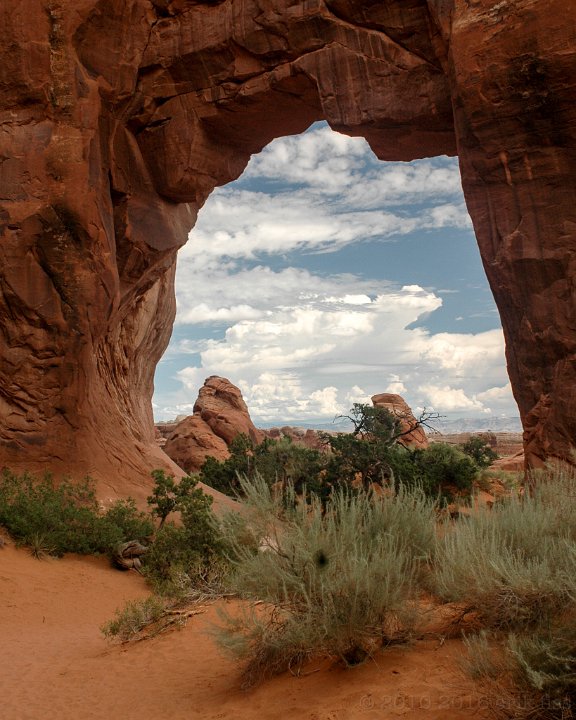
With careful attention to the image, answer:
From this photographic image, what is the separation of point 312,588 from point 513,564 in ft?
5.34

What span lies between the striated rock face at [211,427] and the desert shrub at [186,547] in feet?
38.2

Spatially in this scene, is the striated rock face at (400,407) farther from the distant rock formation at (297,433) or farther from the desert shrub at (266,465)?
the desert shrub at (266,465)

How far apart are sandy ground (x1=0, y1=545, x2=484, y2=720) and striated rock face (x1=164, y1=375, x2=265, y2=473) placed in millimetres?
15732

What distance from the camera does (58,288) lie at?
1340cm

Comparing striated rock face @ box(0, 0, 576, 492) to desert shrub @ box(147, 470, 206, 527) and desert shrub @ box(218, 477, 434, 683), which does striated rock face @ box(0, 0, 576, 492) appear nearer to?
desert shrub @ box(147, 470, 206, 527)

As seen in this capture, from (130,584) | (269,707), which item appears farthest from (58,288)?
(269,707)

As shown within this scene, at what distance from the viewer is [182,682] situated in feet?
19.1

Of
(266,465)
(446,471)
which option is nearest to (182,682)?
(266,465)

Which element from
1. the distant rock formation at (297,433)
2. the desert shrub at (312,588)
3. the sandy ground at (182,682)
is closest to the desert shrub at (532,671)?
the sandy ground at (182,682)

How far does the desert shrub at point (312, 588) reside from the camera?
4711 mm

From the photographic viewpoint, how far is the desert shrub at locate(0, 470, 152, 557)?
38.4 feet

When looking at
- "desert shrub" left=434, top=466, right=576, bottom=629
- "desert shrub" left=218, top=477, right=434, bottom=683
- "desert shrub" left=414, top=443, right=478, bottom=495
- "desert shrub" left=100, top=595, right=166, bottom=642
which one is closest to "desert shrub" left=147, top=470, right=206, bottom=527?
"desert shrub" left=100, top=595, right=166, bottom=642

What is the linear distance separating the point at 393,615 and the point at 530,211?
806 cm

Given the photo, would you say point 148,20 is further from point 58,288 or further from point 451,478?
point 451,478
